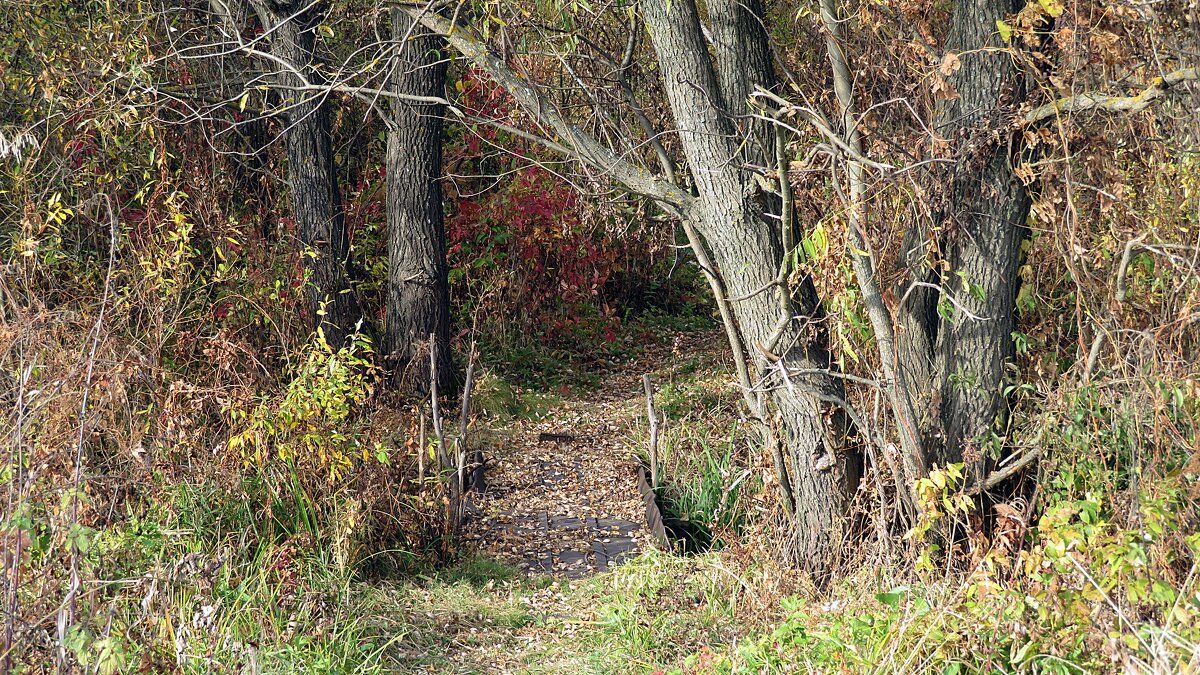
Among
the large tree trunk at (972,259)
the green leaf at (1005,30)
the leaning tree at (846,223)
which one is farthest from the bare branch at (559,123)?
the green leaf at (1005,30)

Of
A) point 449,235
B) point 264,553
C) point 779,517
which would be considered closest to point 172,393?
point 264,553

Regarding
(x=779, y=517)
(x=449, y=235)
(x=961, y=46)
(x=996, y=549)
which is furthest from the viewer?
(x=449, y=235)

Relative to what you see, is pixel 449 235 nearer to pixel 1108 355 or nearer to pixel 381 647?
pixel 381 647

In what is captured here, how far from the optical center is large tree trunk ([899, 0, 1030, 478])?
14.5 ft

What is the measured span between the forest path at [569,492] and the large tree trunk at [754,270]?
5.15ft

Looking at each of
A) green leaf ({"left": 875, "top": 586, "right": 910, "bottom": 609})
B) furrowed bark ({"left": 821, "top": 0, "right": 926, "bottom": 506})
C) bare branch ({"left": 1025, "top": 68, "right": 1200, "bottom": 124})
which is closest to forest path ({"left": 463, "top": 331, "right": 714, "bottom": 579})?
furrowed bark ({"left": 821, "top": 0, "right": 926, "bottom": 506})

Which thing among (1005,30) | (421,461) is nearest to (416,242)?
(421,461)

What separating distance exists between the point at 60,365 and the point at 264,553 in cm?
124

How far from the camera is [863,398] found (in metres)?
4.77

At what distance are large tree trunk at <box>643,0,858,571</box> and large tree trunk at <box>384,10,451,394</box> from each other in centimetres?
422

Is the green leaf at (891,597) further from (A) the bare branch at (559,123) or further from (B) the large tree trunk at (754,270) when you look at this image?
(A) the bare branch at (559,123)

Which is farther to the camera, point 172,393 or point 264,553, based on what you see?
point 172,393

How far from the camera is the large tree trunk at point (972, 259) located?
4.43 m

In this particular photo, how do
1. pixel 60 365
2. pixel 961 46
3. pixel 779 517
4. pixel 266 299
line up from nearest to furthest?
pixel 961 46
pixel 60 365
pixel 779 517
pixel 266 299
